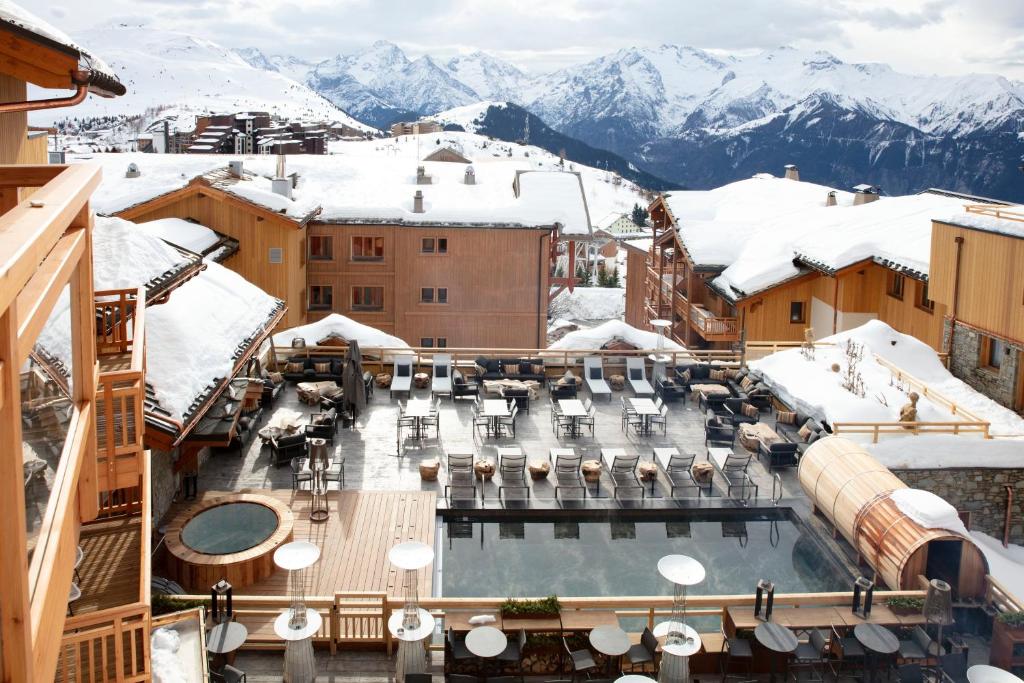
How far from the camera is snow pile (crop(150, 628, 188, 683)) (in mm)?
9305

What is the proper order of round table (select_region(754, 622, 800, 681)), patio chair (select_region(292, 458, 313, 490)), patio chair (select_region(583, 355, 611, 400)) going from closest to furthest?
round table (select_region(754, 622, 800, 681)) < patio chair (select_region(292, 458, 313, 490)) < patio chair (select_region(583, 355, 611, 400))

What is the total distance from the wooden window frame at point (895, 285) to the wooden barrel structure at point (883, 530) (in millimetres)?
13662

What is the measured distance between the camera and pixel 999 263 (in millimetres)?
20734

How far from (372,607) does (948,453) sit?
1225 centimetres

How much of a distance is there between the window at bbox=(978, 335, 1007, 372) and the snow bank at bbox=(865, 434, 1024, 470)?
4.80 metres

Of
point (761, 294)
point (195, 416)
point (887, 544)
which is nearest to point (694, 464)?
point (887, 544)

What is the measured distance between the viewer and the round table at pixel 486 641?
11852 millimetres

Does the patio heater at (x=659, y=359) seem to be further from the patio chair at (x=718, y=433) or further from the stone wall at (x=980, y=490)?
the stone wall at (x=980, y=490)

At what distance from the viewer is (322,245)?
118 ft

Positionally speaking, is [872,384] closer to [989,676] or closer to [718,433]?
[718,433]

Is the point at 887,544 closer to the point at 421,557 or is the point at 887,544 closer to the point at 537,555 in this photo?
the point at 537,555

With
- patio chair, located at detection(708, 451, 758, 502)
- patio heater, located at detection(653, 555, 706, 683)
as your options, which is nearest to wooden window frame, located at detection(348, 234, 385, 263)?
patio chair, located at detection(708, 451, 758, 502)

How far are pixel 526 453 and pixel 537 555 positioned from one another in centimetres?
415

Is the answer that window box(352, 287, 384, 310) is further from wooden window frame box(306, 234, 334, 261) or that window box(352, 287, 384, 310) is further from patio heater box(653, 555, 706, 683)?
patio heater box(653, 555, 706, 683)
